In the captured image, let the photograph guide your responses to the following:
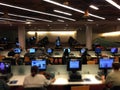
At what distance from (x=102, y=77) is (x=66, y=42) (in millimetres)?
22713

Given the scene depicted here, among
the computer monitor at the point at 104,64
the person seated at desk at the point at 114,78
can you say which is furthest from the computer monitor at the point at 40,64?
the person seated at desk at the point at 114,78

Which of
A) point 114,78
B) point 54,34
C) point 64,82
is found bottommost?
point 64,82

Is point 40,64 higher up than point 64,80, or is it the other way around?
point 40,64

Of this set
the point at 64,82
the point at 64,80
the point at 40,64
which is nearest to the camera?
the point at 64,82

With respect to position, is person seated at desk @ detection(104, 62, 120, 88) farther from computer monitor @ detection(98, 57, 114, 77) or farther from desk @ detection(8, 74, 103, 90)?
computer monitor @ detection(98, 57, 114, 77)

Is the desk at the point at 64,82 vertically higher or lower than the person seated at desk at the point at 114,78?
lower

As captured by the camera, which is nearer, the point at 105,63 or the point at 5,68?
the point at 5,68

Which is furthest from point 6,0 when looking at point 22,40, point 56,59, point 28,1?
point 22,40

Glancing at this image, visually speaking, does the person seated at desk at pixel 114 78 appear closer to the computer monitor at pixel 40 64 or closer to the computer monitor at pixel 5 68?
the computer monitor at pixel 40 64

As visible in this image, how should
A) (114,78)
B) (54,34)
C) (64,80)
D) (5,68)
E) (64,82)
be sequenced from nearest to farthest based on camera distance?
(114,78), (64,82), (64,80), (5,68), (54,34)

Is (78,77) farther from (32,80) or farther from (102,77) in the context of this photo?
(32,80)

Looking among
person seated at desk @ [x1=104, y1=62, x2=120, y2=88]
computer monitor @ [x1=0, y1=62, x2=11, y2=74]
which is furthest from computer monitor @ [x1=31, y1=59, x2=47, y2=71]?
person seated at desk @ [x1=104, y1=62, x2=120, y2=88]

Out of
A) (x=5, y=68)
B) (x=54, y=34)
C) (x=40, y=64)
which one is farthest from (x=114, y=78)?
(x=54, y=34)

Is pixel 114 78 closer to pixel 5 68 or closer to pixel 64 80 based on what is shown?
pixel 64 80
